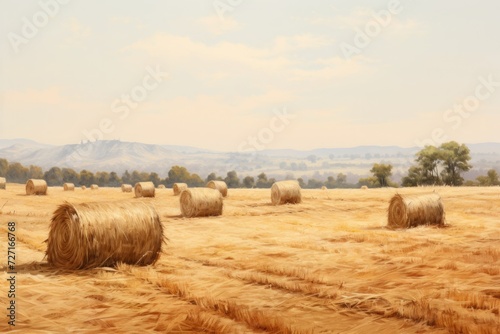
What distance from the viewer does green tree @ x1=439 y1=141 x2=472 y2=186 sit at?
176 ft

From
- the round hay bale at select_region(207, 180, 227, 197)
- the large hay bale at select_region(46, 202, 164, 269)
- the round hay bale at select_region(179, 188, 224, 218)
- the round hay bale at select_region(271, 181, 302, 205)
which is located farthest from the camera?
the round hay bale at select_region(207, 180, 227, 197)

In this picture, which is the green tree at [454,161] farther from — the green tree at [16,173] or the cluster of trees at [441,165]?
the green tree at [16,173]

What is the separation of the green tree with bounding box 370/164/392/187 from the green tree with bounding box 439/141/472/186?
5427 millimetres

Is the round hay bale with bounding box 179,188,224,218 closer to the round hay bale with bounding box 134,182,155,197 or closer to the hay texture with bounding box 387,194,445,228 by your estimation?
the hay texture with bounding box 387,194,445,228

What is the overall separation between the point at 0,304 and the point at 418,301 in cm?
453

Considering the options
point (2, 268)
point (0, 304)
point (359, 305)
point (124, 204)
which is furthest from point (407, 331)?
point (2, 268)

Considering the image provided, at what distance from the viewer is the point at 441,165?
179ft

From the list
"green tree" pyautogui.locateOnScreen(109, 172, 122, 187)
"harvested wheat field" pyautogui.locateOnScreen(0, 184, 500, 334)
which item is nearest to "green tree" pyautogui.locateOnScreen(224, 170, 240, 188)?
"green tree" pyautogui.locateOnScreen(109, 172, 122, 187)

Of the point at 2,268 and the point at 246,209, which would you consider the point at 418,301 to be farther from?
the point at 246,209

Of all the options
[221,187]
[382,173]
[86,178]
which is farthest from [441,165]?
[86,178]

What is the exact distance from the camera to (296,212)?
1905cm

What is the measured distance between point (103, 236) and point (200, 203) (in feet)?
28.7

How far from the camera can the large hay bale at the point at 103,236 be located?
8125 mm

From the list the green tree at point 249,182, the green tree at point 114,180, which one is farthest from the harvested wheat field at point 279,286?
the green tree at point 114,180
